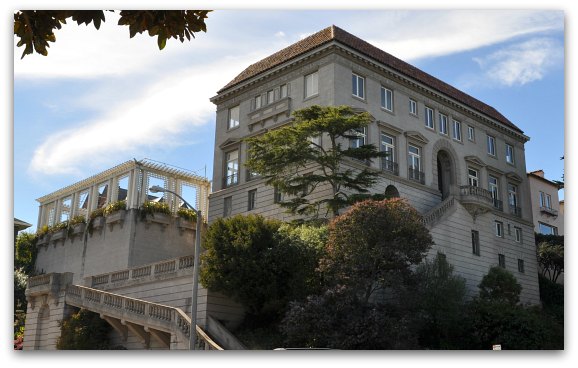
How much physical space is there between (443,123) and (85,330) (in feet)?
57.7

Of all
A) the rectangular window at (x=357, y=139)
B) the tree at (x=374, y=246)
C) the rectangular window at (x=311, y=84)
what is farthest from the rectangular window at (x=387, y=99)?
the tree at (x=374, y=246)

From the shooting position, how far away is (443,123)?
1150 inches

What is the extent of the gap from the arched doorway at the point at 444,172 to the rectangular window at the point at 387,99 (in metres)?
3.30

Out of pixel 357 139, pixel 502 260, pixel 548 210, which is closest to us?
pixel 548 210

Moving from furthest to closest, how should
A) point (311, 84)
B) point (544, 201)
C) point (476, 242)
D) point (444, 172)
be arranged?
point (444, 172) → point (311, 84) → point (476, 242) → point (544, 201)

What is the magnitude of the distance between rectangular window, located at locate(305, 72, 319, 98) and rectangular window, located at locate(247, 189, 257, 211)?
14.5ft

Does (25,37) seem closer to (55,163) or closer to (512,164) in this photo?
(55,163)

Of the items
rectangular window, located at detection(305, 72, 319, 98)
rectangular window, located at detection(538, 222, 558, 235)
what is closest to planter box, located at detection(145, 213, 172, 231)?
rectangular window, located at detection(305, 72, 319, 98)

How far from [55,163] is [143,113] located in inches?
70.5

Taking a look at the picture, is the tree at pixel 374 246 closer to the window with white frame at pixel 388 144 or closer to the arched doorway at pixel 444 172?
the window with white frame at pixel 388 144

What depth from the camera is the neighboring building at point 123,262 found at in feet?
51.8

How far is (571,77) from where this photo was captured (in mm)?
12180

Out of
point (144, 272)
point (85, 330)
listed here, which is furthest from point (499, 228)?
point (85, 330)

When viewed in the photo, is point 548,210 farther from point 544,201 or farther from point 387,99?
point 387,99
